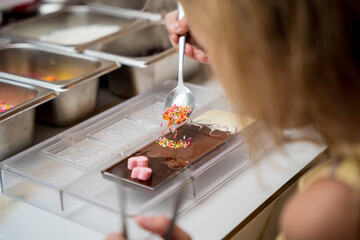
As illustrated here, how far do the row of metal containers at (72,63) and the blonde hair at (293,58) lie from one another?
0.57 meters

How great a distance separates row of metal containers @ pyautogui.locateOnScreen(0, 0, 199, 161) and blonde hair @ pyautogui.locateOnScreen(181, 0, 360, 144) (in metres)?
0.57

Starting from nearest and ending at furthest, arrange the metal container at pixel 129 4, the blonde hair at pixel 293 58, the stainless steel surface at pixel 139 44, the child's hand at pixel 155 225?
the blonde hair at pixel 293 58 → the child's hand at pixel 155 225 → the stainless steel surface at pixel 139 44 → the metal container at pixel 129 4

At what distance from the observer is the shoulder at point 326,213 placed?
562 mm

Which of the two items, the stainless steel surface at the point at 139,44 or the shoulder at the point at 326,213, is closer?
the shoulder at the point at 326,213

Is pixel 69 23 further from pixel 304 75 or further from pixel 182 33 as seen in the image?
pixel 304 75

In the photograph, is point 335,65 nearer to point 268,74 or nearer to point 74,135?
point 268,74

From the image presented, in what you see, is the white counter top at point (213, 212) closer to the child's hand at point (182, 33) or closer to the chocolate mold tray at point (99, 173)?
the chocolate mold tray at point (99, 173)

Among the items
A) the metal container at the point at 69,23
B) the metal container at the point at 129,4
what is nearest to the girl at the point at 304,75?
the metal container at the point at 69,23

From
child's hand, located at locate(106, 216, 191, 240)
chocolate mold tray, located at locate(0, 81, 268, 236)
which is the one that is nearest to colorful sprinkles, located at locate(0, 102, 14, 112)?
chocolate mold tray, located at locate(0, 81, 268, 236)

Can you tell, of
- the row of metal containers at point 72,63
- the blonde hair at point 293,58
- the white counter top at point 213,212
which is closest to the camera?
the blonde hair at point 293,58

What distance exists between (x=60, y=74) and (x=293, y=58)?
90 centimetres

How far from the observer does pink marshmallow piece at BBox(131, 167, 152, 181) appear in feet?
2.97

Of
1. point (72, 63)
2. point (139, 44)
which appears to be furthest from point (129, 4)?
point (72, 63)

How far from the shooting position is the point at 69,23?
1.71m
